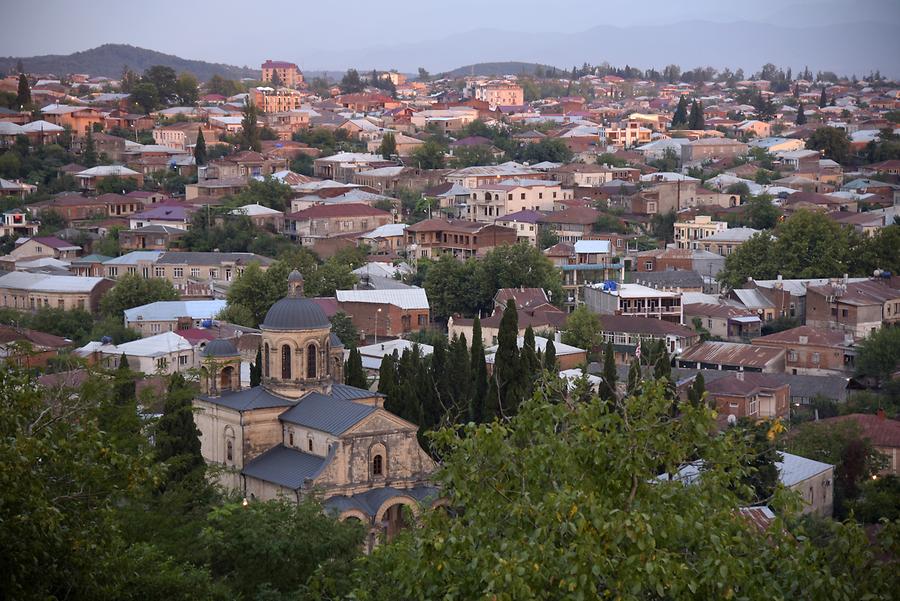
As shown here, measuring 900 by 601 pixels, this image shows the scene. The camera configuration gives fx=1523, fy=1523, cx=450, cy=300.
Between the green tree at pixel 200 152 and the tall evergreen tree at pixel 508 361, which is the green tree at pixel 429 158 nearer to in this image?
the green tree at pixel 200 152

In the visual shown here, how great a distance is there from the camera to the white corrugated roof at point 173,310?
47844 mm

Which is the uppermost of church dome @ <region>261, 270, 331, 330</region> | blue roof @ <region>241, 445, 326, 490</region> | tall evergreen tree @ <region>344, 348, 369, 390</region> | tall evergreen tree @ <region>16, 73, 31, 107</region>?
tall evergreen tree @ <region>16, 73, 31, 107</region>

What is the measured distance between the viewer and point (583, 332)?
44.7 m

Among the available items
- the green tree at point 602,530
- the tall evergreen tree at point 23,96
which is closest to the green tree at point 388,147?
the tall evergreen tree at point 23,96

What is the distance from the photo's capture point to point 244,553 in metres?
20.5

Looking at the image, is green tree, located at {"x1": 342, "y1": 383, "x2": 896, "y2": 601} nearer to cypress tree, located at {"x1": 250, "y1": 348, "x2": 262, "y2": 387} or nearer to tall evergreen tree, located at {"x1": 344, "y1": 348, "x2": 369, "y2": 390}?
cypress tree, located at {"x1": 250, "y1": 348, "x2": 262, "y2": 387}

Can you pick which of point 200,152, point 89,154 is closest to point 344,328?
point 200,152

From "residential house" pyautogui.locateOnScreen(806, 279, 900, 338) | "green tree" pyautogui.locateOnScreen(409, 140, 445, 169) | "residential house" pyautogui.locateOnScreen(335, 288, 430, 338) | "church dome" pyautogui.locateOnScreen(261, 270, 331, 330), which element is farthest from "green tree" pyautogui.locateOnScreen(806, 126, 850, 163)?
"church dome" pyautogui.locateOnScreen(261, 270, 331, 330)

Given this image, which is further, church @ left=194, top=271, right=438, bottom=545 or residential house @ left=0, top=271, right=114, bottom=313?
residential house @ left=0, top=271, right=114, bottom=313

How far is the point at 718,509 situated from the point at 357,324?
117 feet

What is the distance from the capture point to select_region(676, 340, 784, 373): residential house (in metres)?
43.4

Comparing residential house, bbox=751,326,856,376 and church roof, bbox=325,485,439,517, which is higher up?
church roof, bbox=325,485,439,517

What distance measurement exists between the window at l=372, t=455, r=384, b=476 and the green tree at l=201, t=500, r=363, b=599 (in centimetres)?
546

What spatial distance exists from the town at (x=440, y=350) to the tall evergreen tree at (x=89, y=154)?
0.59 metres
